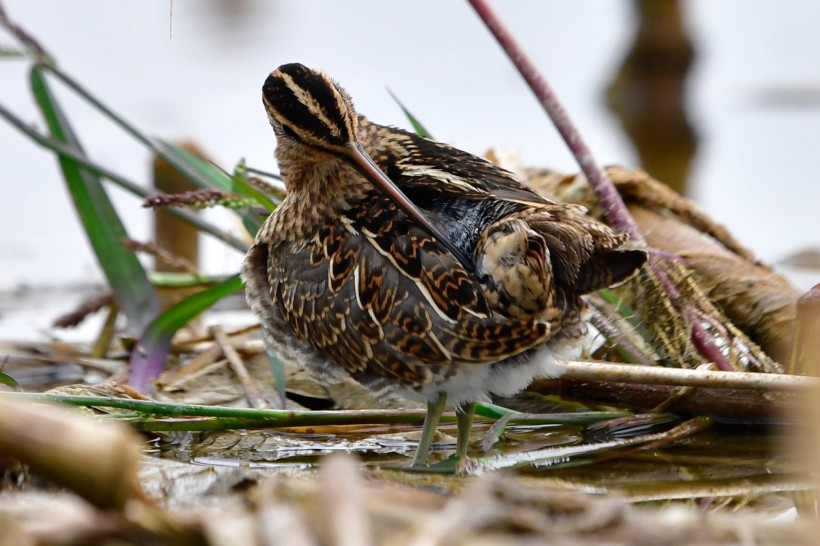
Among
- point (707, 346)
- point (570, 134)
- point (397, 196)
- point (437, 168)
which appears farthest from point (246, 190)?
point (707, 346)

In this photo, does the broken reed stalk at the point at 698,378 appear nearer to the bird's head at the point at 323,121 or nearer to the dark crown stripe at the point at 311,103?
the bird's head at the point at 323,121

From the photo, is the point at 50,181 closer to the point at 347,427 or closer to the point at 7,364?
the point at 7,364

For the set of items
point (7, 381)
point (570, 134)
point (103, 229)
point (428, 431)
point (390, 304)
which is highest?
point (570, 134)

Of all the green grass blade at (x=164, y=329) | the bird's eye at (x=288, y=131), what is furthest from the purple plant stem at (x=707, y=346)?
the green grass blade at (x=164, y=329)

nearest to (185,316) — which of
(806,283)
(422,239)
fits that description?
(422,239)

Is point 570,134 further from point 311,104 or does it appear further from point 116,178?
point 116,178
